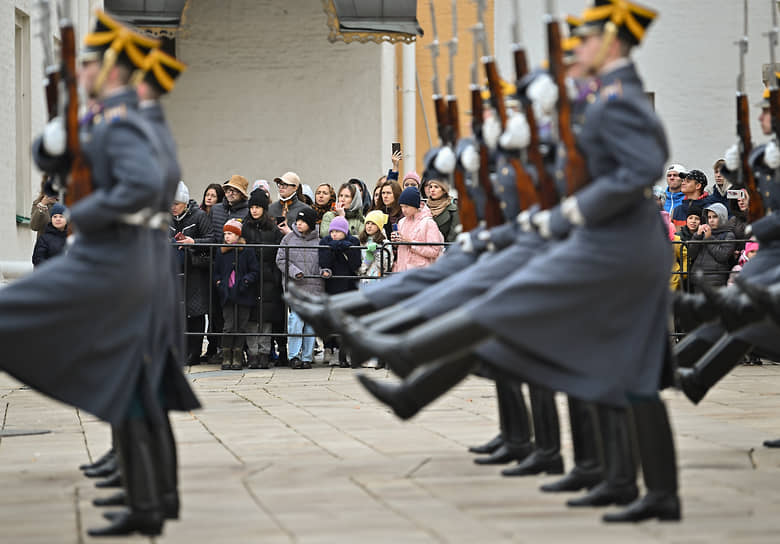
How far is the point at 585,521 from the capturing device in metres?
6.26

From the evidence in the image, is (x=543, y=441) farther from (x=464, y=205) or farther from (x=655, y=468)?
(x=655, y=468)

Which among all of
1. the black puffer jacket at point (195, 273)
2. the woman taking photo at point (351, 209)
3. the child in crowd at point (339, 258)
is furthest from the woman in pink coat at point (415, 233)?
the black puffer jacket at point (195, 273)

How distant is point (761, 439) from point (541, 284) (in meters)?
3.79

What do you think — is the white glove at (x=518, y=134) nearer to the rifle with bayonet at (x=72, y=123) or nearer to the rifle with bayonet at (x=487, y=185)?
the rifle with bayonet at (x=487, y=185)

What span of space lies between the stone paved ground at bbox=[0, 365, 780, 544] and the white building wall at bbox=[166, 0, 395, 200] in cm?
1219

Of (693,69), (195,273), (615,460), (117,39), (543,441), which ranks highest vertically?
(693,69)

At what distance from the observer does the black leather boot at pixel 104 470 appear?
25.1 ft

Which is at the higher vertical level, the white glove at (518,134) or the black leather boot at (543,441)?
the white glove at (518,134)

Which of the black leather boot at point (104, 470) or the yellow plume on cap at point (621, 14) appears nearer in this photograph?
the yellow plume on cap at point (621, 14)

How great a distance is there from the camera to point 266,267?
46.0 feet

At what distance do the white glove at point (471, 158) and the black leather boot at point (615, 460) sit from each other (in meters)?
2.01

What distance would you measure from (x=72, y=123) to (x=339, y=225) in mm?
7712

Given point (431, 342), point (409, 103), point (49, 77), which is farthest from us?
point (409, 103)

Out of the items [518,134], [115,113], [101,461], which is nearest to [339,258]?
[101,461]
